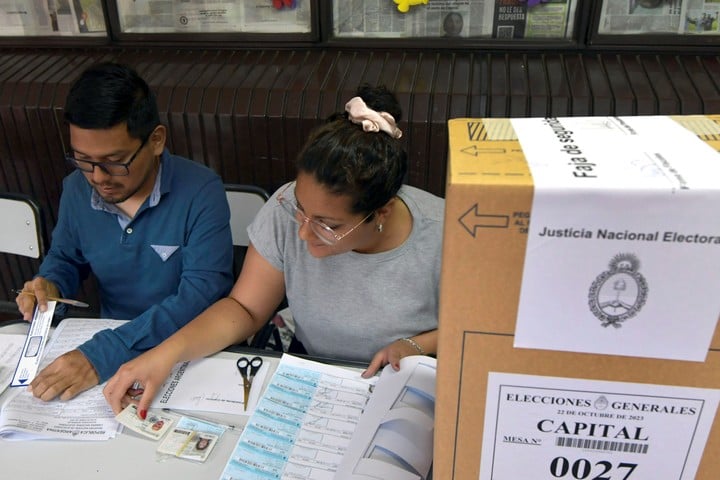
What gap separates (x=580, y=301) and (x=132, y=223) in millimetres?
1290

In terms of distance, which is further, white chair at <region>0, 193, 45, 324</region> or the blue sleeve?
white chair at <region>0, 193, 45, 324</region>

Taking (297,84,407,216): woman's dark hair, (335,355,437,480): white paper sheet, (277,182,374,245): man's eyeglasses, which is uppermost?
(297,84,407,216): woman's dark hair

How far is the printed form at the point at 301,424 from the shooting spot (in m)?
0.95

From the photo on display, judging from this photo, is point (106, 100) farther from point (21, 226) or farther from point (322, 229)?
point (21, 226)

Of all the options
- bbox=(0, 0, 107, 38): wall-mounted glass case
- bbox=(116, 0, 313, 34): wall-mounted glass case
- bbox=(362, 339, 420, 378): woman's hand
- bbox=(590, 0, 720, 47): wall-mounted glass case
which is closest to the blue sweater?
bbox=(362, 339, 420, 378): woman's hand

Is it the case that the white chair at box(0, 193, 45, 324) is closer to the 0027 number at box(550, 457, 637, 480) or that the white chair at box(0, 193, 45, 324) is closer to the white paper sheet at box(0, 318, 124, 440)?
the white paper sheet at box(0, 318, 124, 440)

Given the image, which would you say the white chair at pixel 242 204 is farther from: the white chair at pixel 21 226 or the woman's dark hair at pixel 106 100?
the white chair at pixel 21 226

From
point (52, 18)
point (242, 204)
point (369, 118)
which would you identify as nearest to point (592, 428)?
point (369, 118)

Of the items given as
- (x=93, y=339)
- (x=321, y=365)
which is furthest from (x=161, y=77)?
(x=321, y=365)

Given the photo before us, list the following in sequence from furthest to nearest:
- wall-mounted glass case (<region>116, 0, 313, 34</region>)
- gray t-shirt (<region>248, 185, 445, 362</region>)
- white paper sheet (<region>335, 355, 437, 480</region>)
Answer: wall-mounted glass case (<region>116, 0, 313, 34</region>), gray t-shirt (<region>248, 185, 445, 362</region>), white paper sheet (<region>335, 355, 437, 480</region>)

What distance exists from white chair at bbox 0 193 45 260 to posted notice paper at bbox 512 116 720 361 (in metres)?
1.79

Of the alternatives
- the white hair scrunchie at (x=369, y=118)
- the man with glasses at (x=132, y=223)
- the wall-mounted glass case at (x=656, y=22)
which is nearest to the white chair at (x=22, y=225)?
the man with glasses at (x=132, y=223)

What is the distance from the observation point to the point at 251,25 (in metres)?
2.23

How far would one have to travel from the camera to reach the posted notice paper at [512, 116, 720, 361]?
1.27 feet
